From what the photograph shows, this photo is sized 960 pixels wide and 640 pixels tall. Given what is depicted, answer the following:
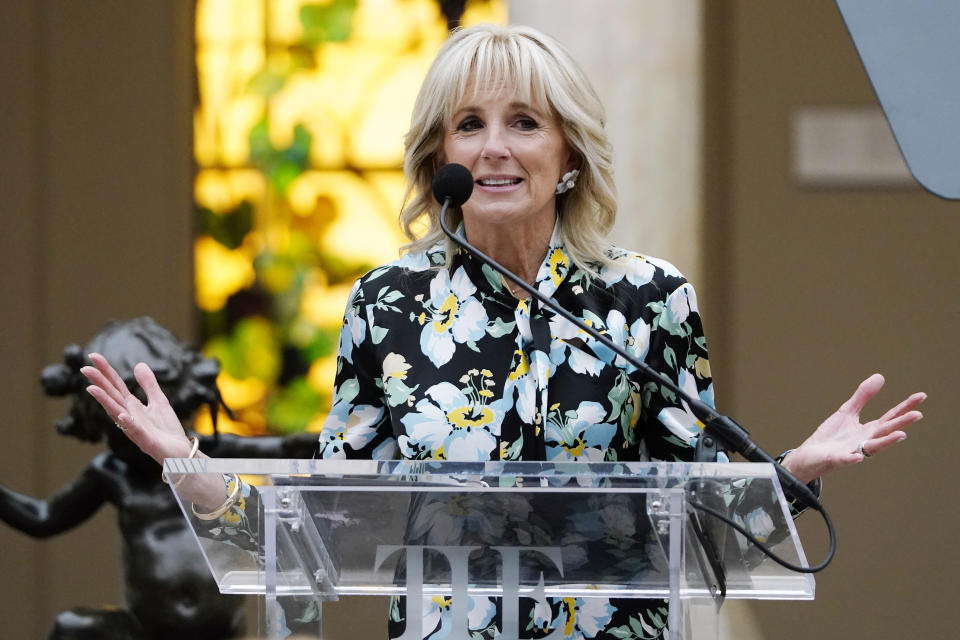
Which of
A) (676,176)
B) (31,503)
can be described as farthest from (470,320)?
(676,176)

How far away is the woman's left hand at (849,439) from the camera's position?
1966mm

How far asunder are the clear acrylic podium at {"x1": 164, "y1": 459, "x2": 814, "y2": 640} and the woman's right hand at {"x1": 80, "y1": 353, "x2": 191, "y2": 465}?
6.6 inches

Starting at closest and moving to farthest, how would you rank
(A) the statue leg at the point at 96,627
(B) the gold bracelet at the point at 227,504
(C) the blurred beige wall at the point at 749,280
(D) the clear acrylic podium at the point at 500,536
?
(D) the clear acrylic podium at the point at 500,536 < (B) the gold bracelet at the point at 227,504 < (A) the statue leg at the point at 96,627 < (C) the blurred beige wall at the point at 749,280

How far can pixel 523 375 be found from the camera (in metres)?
2.26

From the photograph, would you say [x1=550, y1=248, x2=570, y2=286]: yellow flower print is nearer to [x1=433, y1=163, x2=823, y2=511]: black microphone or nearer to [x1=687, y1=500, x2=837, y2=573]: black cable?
[x1=433, y1=163, x2=823, y2=511]: black microphone

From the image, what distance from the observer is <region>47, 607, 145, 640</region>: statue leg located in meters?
3.30

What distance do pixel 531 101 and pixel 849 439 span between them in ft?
2.48

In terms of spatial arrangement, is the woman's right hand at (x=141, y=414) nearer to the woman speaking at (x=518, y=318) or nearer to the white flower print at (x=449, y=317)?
the woman speaking at (x=518, y=318)

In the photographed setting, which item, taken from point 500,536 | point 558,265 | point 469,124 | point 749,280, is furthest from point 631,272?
point 749,280

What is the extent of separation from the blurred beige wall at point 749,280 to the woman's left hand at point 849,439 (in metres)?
3.27

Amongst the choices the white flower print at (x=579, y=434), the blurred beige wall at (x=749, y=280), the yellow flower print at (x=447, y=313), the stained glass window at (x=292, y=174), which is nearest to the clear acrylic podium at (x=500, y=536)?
the white flower print at (x=579, y=434)

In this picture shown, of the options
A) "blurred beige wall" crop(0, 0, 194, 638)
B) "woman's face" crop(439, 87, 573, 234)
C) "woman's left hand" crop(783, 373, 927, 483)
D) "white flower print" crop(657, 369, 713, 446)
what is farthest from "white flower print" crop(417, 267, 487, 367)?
"blurred beige wall" crop(0, 0, 194, 638)

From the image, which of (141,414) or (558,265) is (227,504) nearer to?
(141,414)

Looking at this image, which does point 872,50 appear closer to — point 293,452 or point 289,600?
point 289,600
